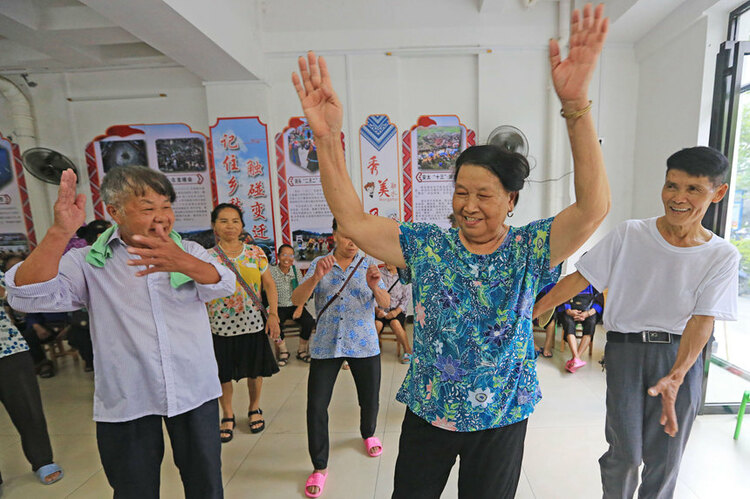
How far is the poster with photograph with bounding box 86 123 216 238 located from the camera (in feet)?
15.2

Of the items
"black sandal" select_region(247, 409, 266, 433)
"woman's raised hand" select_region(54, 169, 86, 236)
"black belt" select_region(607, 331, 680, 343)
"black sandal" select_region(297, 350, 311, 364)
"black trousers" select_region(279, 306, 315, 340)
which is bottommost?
"black sandal" select_region(297, 350, 311, 364)

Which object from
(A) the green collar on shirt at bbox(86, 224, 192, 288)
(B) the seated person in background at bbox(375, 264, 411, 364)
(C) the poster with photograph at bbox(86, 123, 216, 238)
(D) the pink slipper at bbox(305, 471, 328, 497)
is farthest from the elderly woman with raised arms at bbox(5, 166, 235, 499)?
(C) the poster with photograph at bbox(86, 123, 216, 238)

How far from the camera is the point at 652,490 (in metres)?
1.49

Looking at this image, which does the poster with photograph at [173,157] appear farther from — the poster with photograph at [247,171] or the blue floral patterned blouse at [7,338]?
the blue floral patterned blouse at [7,338]

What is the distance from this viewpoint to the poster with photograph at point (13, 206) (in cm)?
463

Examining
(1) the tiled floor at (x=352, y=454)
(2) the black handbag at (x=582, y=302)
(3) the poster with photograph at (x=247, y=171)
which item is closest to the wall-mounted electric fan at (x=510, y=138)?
(2) the black handbag at (x=582, y=302)

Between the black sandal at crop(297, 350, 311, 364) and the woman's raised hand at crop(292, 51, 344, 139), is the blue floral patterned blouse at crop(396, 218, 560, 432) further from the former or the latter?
the black sandal at crop(297, 350, 311, 364)

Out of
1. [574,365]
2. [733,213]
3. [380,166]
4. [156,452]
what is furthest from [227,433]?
[733,213]

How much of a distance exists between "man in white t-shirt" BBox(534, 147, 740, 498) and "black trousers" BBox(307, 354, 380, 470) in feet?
3.35

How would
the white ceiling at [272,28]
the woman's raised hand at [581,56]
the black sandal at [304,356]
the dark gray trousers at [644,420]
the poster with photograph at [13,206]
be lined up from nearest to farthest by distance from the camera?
the woman's raised hand at [581,56] < the dark gray trousers at [644,420] < the white ceiling at [272,28] < the black sandal at [304,356] < the poster with photograph at [13,206]

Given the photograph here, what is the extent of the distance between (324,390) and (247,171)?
335cm

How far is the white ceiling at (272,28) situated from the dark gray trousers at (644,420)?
3.76 m

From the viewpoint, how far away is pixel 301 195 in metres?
4.61

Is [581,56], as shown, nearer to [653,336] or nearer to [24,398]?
[653,336]
